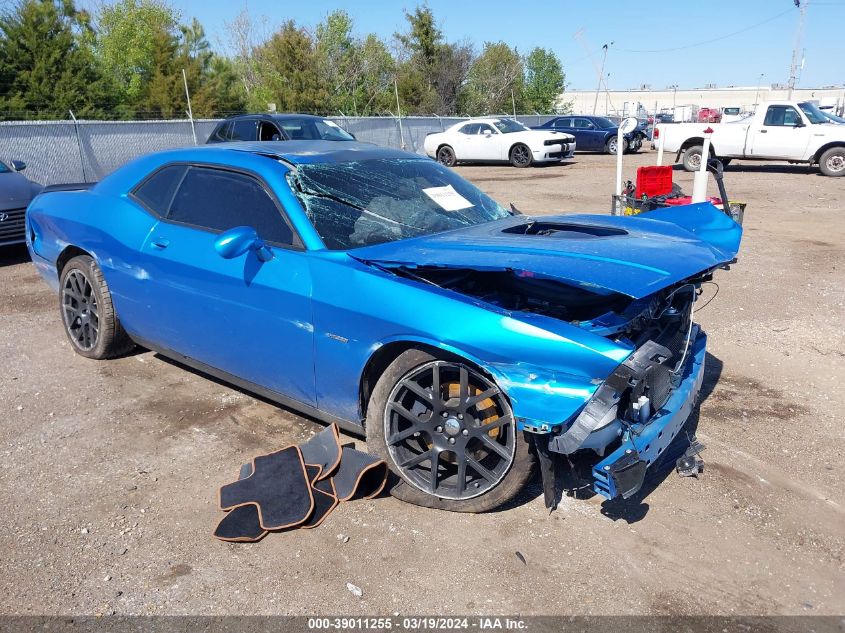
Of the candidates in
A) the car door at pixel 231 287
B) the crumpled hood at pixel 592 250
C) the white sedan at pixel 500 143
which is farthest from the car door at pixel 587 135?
the car door at pixel 231 287

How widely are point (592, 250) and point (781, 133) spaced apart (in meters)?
16.4

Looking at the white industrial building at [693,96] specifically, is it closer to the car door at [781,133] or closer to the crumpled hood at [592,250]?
the car door at [781,133]

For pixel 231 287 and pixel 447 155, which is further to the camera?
pixel 447 155

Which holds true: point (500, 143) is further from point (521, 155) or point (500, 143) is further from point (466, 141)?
point (466, 141)

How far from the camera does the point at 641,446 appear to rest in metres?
2.87

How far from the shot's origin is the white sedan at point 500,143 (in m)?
21.1

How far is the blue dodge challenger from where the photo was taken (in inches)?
110

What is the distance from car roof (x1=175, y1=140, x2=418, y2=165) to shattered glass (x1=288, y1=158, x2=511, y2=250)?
71mm

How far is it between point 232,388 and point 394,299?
1.96m

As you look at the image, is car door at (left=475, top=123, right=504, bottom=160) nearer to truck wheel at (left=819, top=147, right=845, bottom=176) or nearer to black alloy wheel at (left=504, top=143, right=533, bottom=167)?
black alloy wheel at (left=504, top=143, right=533, bottom=167)

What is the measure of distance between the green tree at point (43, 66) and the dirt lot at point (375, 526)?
28020 mm

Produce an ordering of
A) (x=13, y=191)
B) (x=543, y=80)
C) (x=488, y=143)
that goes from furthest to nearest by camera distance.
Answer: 1. (x=543, y=80)
2. (x=488, y=143)
3. (x=13, y=191)

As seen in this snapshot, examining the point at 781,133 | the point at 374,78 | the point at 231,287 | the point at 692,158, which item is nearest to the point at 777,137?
the point at 781,133

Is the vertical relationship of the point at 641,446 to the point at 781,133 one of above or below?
above
